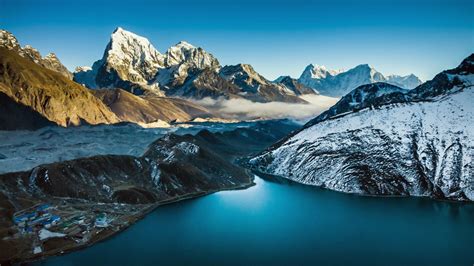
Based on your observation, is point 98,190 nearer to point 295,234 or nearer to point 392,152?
point 295,234

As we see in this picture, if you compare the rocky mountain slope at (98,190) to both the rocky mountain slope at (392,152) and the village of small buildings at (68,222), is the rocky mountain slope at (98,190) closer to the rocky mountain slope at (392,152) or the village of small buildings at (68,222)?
the village of small buildings at (68,222)

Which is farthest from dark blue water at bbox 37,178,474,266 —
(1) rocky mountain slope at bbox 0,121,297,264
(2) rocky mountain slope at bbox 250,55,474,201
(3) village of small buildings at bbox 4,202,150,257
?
(2) rocky mountain slope at bbox 250,55,474,201

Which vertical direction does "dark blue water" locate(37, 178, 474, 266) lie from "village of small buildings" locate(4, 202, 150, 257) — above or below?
below

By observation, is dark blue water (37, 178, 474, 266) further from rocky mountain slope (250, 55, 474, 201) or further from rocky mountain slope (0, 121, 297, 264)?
rocky mountain slope (250, 55, 474, 201)

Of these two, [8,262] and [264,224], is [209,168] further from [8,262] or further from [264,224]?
[8,262]

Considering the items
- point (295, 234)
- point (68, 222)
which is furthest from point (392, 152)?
point (68, 222)

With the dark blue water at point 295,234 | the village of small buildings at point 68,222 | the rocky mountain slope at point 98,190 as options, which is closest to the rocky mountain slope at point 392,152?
the dark blue water at point 295,234
